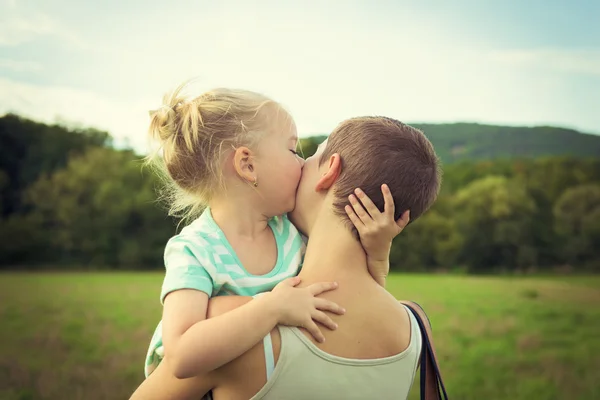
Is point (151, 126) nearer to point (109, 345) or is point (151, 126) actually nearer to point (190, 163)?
point (190, 163)

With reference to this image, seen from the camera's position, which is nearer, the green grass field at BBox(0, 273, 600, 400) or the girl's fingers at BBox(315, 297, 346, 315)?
the girl's fingers at BBox(315, 297, 346, 315)

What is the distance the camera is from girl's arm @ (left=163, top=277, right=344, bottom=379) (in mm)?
1955

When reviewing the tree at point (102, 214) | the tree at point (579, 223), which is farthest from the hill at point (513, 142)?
the tree at point (102, 214)

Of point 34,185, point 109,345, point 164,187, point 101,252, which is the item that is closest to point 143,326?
point 109,345

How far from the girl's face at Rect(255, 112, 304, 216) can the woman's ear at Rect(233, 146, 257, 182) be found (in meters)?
0.03

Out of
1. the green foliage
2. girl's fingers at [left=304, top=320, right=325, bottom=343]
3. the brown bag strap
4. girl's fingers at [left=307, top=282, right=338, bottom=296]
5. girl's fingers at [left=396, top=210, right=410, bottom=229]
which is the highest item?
girl's fingers at [left=396, top=210, right=410, bottom=229]

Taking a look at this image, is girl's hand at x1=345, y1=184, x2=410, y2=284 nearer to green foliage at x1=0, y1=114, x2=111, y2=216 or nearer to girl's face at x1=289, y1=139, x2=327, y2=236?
girl's face at x1=289, y1=139, x2=327, y2=236

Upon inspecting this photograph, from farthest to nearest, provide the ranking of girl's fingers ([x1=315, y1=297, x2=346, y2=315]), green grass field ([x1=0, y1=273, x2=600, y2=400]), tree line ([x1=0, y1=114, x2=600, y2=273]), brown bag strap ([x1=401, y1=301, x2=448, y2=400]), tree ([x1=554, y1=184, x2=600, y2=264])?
tree line ([x1=0, y1=114, x2=600, y2=273]) < tree ([x1=554, y1=184, x2=600, y2=264]) < green grass field ([x1=0, y1=273, x2=600, y2=400]) < brown bag strap ([x1=401, y1=301, x2=448, y2=400]) < girl's fingers ([x1=315, y1=297, x2=346, y2=315])

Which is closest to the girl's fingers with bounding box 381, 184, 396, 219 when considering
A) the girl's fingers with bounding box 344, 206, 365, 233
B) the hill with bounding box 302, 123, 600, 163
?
the girl's fingers with bounding box 344, 206, 365, 233

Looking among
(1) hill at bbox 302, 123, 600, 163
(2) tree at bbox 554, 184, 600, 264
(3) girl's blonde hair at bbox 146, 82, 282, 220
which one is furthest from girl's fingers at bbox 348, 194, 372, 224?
(2) tree at bbox 554, 184, 600, 264

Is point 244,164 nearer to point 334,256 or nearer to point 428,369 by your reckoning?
point 334,256

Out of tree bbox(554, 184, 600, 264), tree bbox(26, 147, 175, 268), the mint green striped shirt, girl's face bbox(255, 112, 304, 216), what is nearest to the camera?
the mint green striped shirt

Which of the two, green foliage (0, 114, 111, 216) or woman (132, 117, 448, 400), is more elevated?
woman (132, 117, 448, 400)

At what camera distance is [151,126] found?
268 centimetres
